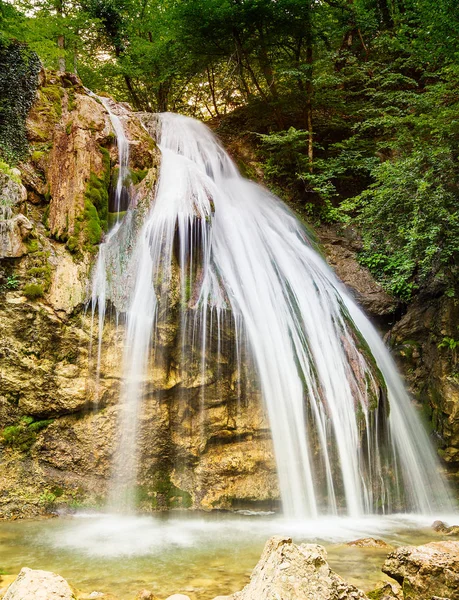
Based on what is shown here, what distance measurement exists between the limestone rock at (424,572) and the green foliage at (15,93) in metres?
9.12

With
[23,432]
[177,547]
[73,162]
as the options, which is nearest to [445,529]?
[177,547]

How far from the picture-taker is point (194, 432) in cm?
680

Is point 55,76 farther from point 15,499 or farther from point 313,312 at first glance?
point 15,499

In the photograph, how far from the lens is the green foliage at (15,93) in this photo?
9.03 metres

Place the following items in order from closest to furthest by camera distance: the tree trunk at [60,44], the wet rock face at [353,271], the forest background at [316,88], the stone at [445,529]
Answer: the stone at [445,529] < the forest background at [316,88] < the wet rock face at [353,271] < the tree trunk at [60,44]

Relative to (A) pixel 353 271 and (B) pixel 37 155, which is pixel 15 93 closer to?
(B) pixel 37 155

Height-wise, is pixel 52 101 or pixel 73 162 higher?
pixel 52 101

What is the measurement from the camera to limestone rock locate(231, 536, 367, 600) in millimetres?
2477

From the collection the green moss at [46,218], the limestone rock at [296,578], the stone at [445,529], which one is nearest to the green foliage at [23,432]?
the green moss at [46,218]

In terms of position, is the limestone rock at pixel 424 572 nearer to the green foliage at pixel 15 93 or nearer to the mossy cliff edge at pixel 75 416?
the mossy cliff edge at pixel 75 416

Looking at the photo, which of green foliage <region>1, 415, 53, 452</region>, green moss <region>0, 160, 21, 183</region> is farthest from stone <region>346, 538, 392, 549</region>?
green moss <region>0, 160, 21, 183</region>

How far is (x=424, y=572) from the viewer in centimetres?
323

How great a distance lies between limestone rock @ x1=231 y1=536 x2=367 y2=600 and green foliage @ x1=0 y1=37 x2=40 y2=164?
28.7ft

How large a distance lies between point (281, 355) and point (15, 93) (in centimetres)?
806
